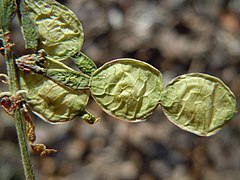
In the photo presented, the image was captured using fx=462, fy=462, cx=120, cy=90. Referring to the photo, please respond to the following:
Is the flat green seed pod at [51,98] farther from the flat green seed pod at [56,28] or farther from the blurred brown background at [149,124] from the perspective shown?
the blurred brown background at [149,124]

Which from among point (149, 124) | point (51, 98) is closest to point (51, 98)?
point (51, 98)

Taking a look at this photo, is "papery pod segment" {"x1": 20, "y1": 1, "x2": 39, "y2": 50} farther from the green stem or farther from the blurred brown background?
the blurred brown background

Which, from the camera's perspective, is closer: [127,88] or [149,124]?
[127,88]

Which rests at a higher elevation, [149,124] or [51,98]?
[51,98]

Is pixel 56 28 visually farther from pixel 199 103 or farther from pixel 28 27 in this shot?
pixel 199 103

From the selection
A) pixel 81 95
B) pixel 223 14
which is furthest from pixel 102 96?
pixel 223 14

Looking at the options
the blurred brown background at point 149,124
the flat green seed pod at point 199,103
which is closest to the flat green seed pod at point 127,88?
the flat green seed pod at point 199,103

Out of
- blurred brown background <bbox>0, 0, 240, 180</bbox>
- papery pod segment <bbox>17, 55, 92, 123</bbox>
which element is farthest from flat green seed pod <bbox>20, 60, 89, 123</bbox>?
blurred brown background <bbox>0, 0, 240, 180</bbox>

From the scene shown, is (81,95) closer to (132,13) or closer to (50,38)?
(50,38)
